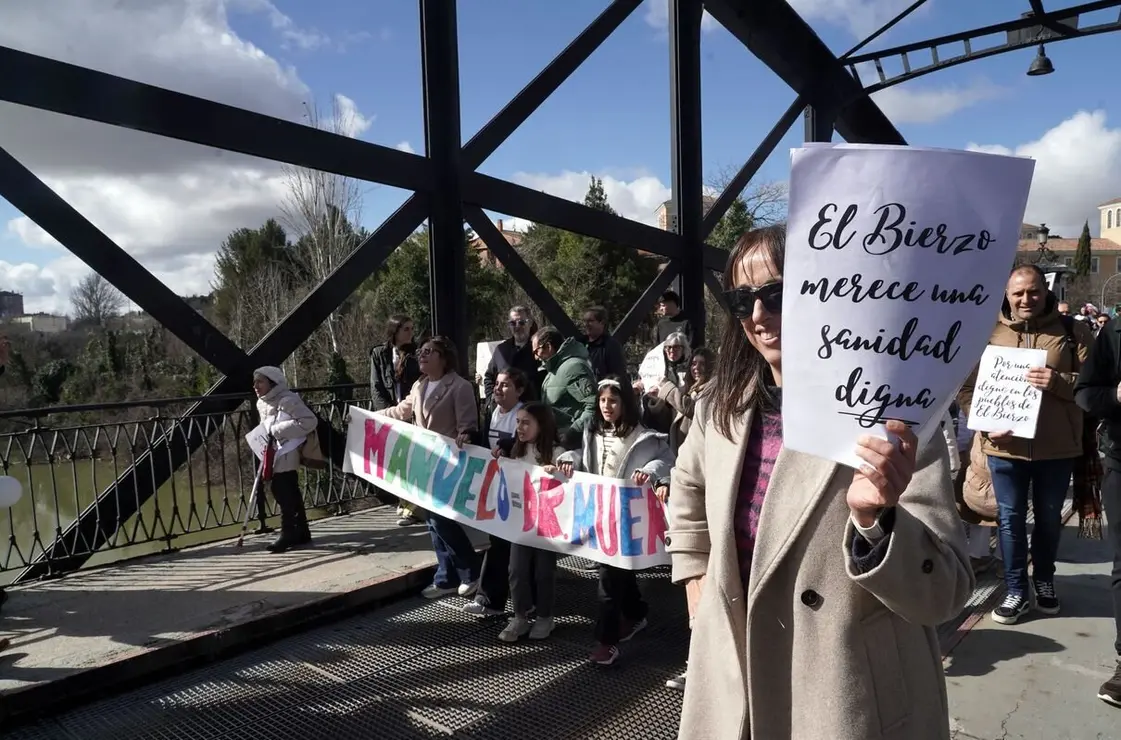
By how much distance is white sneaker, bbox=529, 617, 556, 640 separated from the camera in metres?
4.36

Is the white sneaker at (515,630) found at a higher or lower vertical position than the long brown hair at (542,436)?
lower

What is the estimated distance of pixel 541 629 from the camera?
4.38 meters

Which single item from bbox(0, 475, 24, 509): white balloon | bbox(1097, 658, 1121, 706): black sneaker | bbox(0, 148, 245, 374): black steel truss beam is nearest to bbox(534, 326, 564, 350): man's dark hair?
bbox(0, 148, 245, 374): black steel truss beam

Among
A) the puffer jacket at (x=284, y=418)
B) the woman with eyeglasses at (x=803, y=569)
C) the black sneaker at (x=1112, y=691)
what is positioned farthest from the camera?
the puffer jacket at (x=284, y=418)

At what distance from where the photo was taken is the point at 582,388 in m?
5.10

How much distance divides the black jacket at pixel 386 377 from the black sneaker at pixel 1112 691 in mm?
5187

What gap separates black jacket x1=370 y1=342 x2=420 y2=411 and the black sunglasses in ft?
17.1

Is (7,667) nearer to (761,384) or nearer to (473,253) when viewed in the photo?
(761,384)

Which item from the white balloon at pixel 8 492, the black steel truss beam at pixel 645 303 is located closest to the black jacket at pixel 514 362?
the black steel truss beam at pixel 645 303

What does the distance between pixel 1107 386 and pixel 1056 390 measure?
653mm

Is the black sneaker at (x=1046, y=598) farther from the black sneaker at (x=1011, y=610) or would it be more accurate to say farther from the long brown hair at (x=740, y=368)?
the long brown hair at (x=740, y=368)

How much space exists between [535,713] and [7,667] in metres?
2.81

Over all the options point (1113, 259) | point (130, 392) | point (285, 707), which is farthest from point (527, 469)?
point (1113, 259)

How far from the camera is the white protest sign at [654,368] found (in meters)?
6.61
